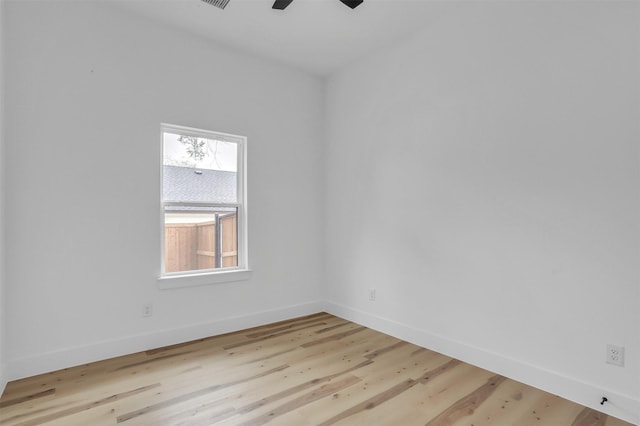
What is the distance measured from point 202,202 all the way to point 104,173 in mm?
890

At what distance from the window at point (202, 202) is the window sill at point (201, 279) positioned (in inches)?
2.0

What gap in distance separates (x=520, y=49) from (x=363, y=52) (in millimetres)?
1668

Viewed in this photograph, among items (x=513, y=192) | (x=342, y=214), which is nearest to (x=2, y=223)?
(x=342, y=214)

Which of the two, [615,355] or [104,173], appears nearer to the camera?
[615,355]

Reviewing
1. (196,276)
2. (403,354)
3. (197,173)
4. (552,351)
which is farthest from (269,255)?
(552,351)

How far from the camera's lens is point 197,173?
3.48 metres

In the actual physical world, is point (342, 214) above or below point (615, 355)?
above

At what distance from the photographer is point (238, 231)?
12.4ft

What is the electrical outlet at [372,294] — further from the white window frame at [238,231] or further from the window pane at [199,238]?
the window pane at [199,238]

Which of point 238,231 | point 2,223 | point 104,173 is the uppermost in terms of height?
point 104,173

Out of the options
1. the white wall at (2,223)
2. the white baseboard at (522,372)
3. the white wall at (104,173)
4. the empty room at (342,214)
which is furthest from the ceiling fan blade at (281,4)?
the white baseboard at (522,372)

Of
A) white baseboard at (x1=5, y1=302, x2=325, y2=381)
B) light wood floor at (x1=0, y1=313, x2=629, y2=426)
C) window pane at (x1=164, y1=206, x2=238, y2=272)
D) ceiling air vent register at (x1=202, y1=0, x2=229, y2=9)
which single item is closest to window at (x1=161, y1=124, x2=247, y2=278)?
window pane at (x1=164, y1=206, x2=238, y2=272)

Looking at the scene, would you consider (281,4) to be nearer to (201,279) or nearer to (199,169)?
(199,169)

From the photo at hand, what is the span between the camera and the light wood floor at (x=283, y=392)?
6.76ft
